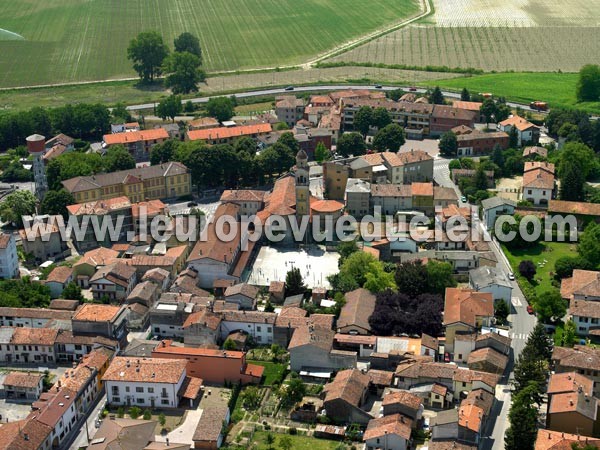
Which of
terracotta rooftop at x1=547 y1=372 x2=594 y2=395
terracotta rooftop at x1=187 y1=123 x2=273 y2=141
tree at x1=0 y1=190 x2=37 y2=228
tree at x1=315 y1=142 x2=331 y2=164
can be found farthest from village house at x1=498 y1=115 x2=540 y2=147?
tree at x1=0 y1=190 x2=37 y2=228

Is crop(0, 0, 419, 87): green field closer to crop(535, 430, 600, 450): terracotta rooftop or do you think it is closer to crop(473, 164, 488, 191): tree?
crop(473, 164, 488, 191): tree

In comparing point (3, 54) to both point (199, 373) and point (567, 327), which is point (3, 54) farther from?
point (567, 327)

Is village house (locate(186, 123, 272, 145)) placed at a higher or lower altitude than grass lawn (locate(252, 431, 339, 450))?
higher

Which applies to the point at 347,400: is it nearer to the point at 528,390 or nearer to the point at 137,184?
the point at 528,390

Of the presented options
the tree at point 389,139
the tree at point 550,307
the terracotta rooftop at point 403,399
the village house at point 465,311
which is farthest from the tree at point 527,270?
the tree at point 389,139

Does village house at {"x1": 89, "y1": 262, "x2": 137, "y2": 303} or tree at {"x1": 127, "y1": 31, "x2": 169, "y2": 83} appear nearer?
village house at {"x1": 89, "y1": 262, "x2": 137, "y2": 303}
